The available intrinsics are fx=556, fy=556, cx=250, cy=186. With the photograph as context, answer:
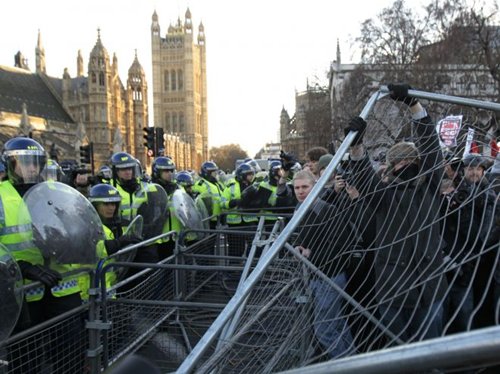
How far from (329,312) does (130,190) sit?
3.42 meters

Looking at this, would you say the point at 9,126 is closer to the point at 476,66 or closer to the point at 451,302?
the point at 476,66

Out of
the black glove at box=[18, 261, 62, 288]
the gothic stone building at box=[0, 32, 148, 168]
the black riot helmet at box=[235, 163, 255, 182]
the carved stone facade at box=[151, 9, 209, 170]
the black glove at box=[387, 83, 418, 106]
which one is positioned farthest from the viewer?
the carved stone facade at box=[151, 9, 209, 170]

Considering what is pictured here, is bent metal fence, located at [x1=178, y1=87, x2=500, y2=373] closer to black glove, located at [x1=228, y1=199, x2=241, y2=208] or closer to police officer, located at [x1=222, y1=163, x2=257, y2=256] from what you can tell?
police officer, located at [x1=222, y1=163, x2=257, y2=256]

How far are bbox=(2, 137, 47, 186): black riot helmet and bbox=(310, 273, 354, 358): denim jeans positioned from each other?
2.35 metres

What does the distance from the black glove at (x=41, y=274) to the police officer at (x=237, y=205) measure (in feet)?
15.3

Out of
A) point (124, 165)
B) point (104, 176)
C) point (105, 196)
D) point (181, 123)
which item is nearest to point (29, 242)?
point (105, 196)

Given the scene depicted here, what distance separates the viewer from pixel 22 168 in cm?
438

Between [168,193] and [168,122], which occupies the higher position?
[168,122]

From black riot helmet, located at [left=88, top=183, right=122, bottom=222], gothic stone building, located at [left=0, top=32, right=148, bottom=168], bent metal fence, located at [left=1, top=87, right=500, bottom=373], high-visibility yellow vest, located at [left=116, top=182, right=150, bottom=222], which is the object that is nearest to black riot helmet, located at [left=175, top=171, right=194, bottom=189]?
high-visibility yellow vest, located at [left=116, top=182, right=150, bottom=222]

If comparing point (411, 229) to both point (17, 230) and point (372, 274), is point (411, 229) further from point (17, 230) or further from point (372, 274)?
point (17, 230)

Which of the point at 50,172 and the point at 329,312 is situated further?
the point at 50,172

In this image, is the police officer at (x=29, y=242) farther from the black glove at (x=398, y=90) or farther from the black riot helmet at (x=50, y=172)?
the black glove at (x=398, y=90)

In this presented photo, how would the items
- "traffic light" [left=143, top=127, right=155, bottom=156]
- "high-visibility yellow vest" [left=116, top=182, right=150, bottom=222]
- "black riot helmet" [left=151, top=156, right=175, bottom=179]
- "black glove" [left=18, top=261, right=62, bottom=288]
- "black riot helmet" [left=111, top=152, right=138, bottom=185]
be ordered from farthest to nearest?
"traffic light" [left=143, top=127, right=155, bottom=156]
"black riot helmet" [left=151, top=156, right=175, bottom=179]
"black riot helmet" [left=111, top=152, right=138, bottom=185]
"high-visibility yellow vest" [left=116, top=182, right=150, bottom=222]
"black glove" [left=18, top=261, right=62, bottom=288]

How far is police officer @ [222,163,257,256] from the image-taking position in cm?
844
